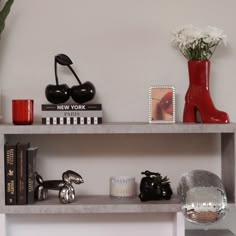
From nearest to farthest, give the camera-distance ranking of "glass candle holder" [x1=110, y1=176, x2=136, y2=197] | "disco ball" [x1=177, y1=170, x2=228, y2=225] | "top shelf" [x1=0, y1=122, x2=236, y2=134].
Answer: "disco ball" [x1=177, y1=170, x2=228, y2=225] < "top shelf" [x1=0, y1=122, x2=236, y2=134] < "glass candle holder" [x1=110, y1=176, x2=136, y2=197]

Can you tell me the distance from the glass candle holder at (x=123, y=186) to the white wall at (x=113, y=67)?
0.09 metres

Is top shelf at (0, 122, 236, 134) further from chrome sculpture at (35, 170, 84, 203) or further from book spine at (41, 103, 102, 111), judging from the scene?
chrome sculpture at (35, 170, 84, 203)

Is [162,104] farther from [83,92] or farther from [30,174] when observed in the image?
[30,174]

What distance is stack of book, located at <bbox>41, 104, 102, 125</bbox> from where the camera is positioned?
1.73 metres

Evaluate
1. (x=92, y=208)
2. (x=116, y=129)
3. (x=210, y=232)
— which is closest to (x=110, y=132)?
(x=116, y=129)

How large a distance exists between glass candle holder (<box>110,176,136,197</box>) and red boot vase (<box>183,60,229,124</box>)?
29 cm

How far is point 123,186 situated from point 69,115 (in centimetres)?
32

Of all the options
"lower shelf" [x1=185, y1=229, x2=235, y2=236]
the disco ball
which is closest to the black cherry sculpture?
the disco ball

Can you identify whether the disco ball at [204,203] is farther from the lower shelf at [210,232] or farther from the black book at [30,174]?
the black book at [30,174]

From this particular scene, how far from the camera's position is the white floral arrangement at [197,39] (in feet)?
5.78

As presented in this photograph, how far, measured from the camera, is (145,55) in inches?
75.0

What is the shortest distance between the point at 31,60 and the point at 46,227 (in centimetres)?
62

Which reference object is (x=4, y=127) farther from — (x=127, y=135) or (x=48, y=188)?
(x=127, y=135)

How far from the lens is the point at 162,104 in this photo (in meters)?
1.78
